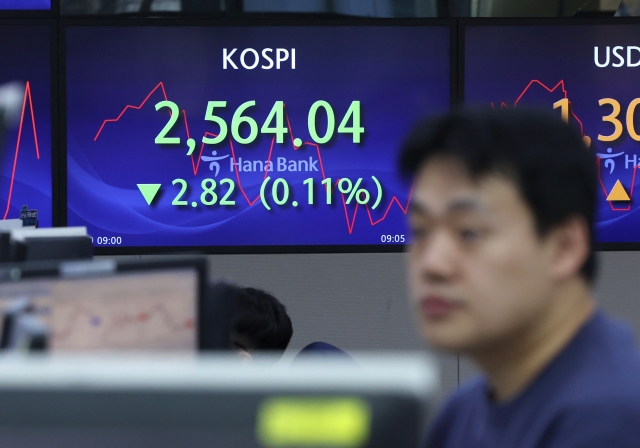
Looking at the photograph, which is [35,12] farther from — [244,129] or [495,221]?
[495,221]

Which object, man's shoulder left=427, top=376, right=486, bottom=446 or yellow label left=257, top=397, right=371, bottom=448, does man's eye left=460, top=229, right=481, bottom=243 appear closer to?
man's shoulder left=427, top=376, right=486, bottom=446

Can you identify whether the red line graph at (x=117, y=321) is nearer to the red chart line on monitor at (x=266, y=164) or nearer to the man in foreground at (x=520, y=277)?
the man in foreground at (x=520, y=277)

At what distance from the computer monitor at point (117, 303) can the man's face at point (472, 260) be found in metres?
0.51

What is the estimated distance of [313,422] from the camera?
1.29 feet

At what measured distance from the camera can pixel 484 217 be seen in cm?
88

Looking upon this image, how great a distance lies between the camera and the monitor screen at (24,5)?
3820mm

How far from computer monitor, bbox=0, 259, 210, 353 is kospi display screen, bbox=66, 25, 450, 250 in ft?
8.02

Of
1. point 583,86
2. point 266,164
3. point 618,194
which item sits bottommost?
point 618,194

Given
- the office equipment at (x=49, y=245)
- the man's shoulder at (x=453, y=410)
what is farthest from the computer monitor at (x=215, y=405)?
the office equipment at (x=49, y=245)

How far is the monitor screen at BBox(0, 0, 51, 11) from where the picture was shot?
3.82 metres

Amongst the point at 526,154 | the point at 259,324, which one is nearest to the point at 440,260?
the point at 526,154

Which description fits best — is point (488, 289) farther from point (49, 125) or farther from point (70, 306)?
point (49, 125)

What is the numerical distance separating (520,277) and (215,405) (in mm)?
549
